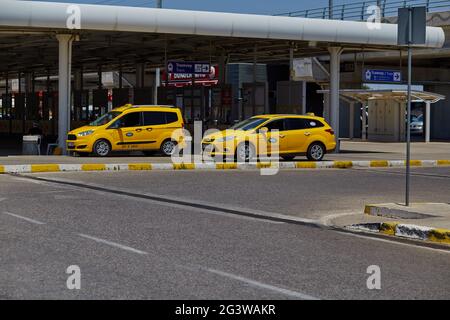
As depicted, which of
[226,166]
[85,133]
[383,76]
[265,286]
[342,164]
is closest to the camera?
[265,286]

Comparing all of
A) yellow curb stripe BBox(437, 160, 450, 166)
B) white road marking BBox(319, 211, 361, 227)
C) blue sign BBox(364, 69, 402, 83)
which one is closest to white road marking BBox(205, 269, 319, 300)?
white road marking BBox(319, 211, 361, 227)

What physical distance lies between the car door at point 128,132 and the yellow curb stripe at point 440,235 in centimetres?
1755

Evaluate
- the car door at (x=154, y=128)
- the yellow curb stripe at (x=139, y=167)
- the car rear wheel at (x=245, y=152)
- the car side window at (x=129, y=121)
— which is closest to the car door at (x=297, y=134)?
the car rear wheel at (x=245, y=152)

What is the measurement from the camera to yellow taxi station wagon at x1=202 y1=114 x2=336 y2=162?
2416 centimetres

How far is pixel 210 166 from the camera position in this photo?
2331 centimetres

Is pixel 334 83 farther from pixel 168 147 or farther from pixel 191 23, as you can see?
pixel 168 147

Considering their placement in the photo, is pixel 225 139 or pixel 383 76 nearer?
pixel 225 139

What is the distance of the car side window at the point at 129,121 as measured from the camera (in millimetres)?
27000

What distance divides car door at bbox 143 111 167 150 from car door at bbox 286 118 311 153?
485cm

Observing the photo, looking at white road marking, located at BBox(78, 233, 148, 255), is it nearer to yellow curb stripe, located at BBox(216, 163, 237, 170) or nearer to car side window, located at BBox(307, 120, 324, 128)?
yellow curb stripe, located at BBox(216, 163, 237, 170)

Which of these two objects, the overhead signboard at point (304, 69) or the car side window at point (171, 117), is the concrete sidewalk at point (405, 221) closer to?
the car side window at point (171, 117)

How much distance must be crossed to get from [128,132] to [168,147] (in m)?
1.66

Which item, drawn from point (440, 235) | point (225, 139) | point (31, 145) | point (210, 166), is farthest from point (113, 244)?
point (31, 145)
